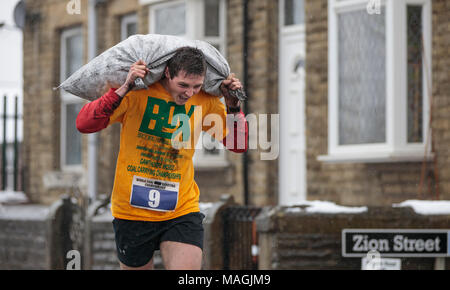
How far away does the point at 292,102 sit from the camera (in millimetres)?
10414

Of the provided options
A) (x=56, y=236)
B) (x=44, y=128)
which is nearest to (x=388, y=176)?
(x=56, y=236)

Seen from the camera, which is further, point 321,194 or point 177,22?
point 177,22

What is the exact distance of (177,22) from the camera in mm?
11516

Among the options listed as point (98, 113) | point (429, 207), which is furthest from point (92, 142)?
point (98, 113)

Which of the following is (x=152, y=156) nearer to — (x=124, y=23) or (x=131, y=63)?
(x=131, y=63)

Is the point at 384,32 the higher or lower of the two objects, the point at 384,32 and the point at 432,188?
the higher

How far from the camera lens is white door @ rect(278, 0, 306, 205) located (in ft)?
33.8

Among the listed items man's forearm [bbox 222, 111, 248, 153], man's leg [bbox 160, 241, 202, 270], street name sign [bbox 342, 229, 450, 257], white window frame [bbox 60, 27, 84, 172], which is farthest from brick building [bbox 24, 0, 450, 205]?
man's leg [bbox 160, 241, 202, 270]

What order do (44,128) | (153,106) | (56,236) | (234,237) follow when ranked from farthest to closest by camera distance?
(44,128) → (56,236) → (234,237) → (153,106)

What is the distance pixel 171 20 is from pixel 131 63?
7.34 metres

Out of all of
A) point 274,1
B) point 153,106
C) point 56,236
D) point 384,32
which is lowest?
point 56,236

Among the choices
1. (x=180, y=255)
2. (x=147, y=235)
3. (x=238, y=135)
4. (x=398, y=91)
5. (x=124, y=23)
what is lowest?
(x=180, y=255)

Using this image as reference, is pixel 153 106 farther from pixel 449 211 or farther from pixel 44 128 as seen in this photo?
pixel 44 128

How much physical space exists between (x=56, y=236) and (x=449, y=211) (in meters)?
4.62
